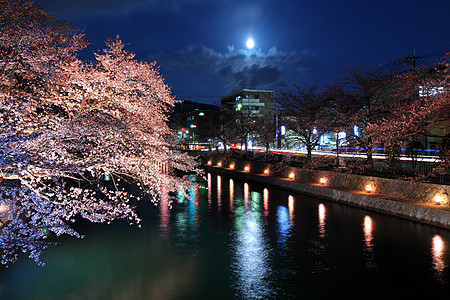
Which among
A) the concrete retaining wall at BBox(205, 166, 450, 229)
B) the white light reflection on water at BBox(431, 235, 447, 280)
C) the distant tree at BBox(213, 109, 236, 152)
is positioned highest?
the distant tree at BBox(213, 109, 236, 152)

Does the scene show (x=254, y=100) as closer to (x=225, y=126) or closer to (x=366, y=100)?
(x=225, y=126)

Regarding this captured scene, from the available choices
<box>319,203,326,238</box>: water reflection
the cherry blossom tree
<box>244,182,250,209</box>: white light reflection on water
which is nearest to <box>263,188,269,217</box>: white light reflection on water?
<box>244,182,250,209</box>: white light reflection on water

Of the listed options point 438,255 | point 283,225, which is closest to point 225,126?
point 283,225

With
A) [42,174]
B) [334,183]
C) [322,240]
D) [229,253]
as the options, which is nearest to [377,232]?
[322,240]

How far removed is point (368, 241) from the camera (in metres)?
14.4

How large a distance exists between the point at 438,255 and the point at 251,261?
7.22 m

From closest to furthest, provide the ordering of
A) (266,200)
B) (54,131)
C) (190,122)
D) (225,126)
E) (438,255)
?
(54,131), (438,255), (266,200), (225,126), (190,122)

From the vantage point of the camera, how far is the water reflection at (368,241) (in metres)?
12.1

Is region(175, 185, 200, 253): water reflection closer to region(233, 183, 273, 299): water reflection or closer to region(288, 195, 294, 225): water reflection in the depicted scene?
region(233, 183, 273, 299): water reflection

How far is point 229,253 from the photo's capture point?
13.1 m

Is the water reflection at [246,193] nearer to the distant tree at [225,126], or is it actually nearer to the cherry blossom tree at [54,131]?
the cherry blossom tree at [54,131]

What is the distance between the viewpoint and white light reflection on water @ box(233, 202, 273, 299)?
992 centimetres

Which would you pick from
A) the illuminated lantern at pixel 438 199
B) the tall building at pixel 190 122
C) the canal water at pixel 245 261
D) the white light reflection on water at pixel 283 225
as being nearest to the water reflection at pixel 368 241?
the canal water at pixel 245 261

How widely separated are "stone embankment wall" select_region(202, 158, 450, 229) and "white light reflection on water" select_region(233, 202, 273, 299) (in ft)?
24.1
